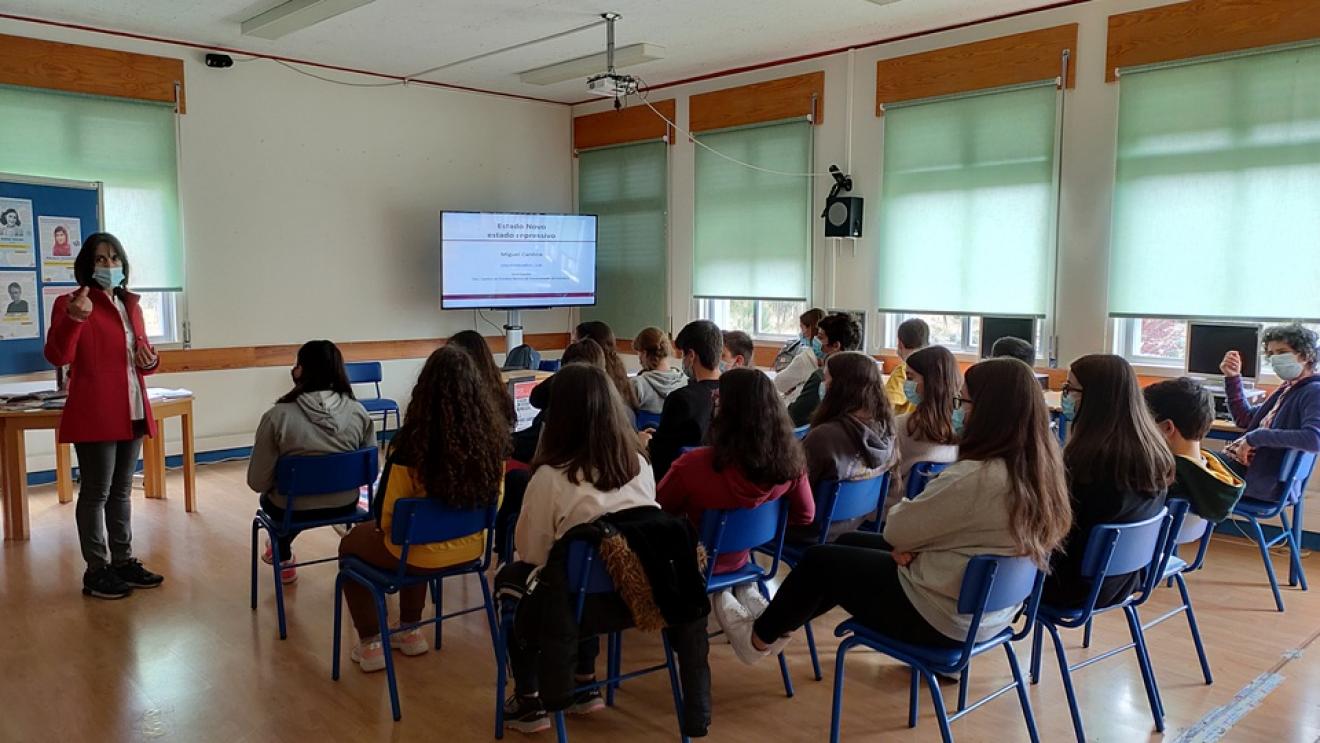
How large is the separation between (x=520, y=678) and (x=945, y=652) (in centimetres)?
118

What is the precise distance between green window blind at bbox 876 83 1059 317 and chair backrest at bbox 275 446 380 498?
12.8 ft

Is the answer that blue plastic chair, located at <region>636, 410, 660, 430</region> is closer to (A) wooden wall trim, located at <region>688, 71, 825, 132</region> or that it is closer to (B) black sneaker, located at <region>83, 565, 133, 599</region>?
(B) black sneaker, located at <region>83, 565, 133, 599</region>

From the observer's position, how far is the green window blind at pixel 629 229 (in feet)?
25.8

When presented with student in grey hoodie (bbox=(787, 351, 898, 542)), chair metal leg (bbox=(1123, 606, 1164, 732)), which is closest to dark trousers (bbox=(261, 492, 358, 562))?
student in grey hoodie (bbox=(787, 351, 898, 542))

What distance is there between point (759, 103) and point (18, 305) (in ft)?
16.4

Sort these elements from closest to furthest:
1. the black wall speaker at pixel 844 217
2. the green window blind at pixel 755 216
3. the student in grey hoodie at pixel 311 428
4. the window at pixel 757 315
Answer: the student in grey hoodie at pixel 311 428 < the black wall speaker at pixel 844 217 < the green window blind at pixel 755 216 < the window at pixel 757 315

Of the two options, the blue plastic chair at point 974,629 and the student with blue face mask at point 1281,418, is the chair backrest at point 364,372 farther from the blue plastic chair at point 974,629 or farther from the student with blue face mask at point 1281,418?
the student with blue face mask at point 1281,418

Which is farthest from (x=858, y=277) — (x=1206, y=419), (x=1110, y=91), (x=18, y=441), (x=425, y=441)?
(x=18, y=441)

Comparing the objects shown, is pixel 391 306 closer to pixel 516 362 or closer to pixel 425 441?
pixel 516 362

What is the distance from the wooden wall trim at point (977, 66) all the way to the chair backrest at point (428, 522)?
4.30 metres

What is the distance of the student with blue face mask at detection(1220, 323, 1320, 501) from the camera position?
3.89 metres

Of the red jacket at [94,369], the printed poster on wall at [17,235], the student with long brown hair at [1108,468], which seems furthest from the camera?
the printed poster on wall at [17,235]

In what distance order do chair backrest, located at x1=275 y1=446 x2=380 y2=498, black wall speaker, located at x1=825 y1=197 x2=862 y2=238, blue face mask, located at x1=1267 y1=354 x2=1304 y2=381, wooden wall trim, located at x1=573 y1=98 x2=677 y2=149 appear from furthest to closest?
wooden wall trim, located at x1=573 y1=98 x2=677 y2=149 < black wall speaker, located at x1=825 y1=197 x2=862 y2=238 < blue face mask, located at x1=1267 y1=354 x2=1304 y2=381 < chair backrest, located at x1=275 y1=446 x2=380 y2=498

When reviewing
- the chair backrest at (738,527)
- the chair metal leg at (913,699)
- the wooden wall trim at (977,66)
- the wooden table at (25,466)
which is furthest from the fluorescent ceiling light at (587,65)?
the chair metal leg at (913,699)
